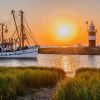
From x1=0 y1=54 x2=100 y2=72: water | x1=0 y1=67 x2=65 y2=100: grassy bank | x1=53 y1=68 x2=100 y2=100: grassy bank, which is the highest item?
x1=53 y1=68 x2=100 y2=100: grassy bank

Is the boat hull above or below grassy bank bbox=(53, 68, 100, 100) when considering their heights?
below

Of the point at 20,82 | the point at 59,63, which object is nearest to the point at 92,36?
the point at 59,63

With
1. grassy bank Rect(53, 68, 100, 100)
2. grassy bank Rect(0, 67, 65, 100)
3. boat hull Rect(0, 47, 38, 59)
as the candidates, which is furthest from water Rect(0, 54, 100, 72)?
grassy bank Rect(53, 68, 100, 100)

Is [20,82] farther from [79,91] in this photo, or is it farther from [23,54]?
[23,54]

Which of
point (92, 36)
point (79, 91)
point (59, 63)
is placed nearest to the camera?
point (79, 91)

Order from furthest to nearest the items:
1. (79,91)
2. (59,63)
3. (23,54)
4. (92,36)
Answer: (92,36), (23,54), (59,63), (79,91)

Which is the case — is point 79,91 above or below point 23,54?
above

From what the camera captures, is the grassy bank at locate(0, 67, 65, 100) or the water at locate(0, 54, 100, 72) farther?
the water at locate(0, 54, 100, 72)

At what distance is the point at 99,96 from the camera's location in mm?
9203

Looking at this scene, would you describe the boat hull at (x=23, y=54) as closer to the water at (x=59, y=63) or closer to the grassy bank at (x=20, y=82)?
the water at (x=59, y=63)

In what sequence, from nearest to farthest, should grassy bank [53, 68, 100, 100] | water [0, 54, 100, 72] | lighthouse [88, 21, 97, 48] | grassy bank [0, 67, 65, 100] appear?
1. grassy bank [53, 68, 100, 100]
2. grassy bank [0, 67, 65, 100]
3. water [0, 54, 100, 72]
4. lighthouse [88, 21, 97, 48]

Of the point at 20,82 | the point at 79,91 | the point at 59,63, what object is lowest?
the point at 59,63

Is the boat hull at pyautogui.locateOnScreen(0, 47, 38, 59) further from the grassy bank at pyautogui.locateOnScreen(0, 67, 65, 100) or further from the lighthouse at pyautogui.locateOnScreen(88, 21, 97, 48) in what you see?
the grassy bank at pyautogui.locateOnScreen(0, 67, 65, 100)

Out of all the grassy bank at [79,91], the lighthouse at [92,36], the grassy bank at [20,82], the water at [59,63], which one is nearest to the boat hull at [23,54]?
the water at [59,63]
